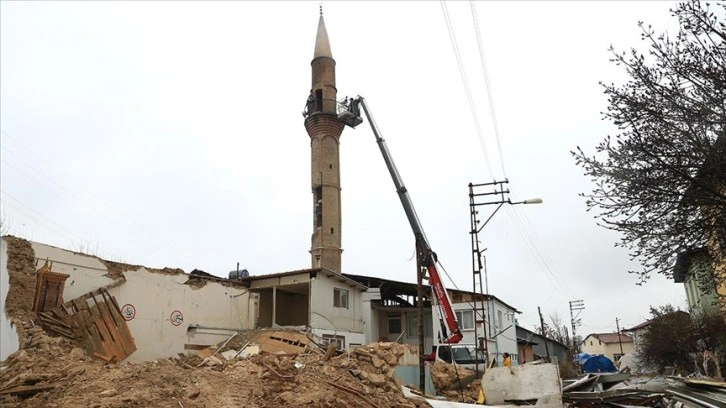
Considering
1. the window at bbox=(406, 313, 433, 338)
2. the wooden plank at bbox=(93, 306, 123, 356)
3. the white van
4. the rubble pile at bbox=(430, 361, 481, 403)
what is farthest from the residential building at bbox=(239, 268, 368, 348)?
the wooden plank at bbox=(93, 306, 123, 356)

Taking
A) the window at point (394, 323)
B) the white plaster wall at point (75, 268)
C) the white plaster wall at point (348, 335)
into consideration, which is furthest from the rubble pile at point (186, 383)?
the window at point (394, 323)

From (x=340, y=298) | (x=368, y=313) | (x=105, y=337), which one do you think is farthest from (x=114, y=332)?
(x=368, y=313)

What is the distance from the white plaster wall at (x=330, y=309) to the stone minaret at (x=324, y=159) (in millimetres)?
6533

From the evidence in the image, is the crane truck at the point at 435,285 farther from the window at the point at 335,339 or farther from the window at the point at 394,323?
the window at the point at 394,323

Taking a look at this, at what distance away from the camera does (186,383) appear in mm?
10102

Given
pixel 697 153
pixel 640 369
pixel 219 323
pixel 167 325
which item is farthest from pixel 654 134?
pixel 640 369

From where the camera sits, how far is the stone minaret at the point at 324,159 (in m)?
35.4

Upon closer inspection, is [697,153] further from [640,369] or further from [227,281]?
[640,369]

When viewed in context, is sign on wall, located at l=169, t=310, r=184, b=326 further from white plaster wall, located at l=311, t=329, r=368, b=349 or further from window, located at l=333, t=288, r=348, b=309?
window, located at l=333, t=288, r=348, b=309

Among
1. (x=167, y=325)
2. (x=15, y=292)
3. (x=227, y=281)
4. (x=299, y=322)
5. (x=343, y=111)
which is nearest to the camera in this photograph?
(x=15, y=292)

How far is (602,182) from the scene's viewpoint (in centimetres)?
796

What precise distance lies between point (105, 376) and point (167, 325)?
10.5 meters

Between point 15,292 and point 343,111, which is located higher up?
point 343,111

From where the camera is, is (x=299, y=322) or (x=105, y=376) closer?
(x=105, y=376)
